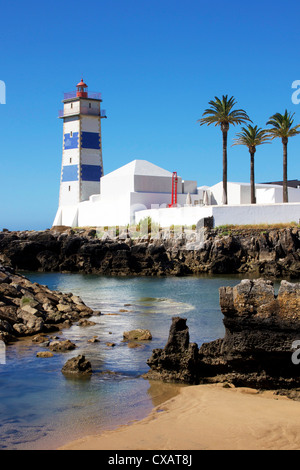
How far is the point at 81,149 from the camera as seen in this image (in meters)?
63.4

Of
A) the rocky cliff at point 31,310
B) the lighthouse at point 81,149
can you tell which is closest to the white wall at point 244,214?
the lighthouse at point 81,149

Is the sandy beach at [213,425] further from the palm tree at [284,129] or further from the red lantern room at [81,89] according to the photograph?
the red lantern room at [81,89]

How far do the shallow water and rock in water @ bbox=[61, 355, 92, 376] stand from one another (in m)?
0.22

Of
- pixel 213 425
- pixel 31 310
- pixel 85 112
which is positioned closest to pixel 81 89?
pixel 85 112

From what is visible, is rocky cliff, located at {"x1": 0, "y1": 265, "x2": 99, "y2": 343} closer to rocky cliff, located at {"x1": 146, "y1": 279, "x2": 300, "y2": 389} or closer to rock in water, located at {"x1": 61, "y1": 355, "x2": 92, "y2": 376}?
rock in water, located at {"x1": 61, "y1": 355, "x2": 92, "y2": 376}

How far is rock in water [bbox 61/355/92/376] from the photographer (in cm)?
1345

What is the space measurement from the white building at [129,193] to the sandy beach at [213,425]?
3907 centimetres

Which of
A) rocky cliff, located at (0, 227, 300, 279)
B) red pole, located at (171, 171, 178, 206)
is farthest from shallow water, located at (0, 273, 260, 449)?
red pole, located at (171, 171, 178, 206)

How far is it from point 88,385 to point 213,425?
3.76 meters

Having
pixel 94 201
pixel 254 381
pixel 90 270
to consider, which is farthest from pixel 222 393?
pixel 94 201

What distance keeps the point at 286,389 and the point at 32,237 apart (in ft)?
147

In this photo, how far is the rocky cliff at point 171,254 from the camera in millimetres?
45250
